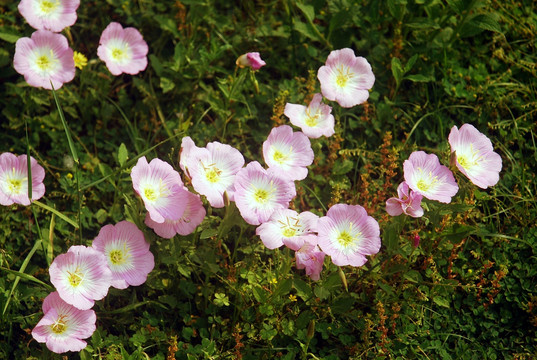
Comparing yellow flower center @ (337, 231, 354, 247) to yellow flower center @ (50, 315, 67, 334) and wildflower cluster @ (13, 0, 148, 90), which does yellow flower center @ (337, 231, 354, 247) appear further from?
wildflower cluster @ (13, 0, 148, 90)

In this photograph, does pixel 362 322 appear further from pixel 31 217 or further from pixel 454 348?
pixel 31 217

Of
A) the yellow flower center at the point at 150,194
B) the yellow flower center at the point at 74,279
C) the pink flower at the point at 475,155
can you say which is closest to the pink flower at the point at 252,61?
the yellow flower center at the point at 150,194

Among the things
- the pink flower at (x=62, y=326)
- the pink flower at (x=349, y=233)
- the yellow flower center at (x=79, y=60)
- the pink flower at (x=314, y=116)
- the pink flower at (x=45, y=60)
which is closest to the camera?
the pink flower at (x=62, y=326)

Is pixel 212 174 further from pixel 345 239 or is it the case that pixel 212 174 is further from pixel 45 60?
pixel 45 60

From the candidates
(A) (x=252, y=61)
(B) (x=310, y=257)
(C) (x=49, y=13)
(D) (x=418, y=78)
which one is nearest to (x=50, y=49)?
(C) (x=49, y=13)

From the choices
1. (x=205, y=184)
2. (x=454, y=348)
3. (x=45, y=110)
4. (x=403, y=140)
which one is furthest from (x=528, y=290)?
(x=45, y=110)

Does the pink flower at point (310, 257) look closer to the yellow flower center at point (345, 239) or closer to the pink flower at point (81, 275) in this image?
the yellow flower center at point (345, 239)

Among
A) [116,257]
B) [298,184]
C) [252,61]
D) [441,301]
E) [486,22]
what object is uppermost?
[252,61]
